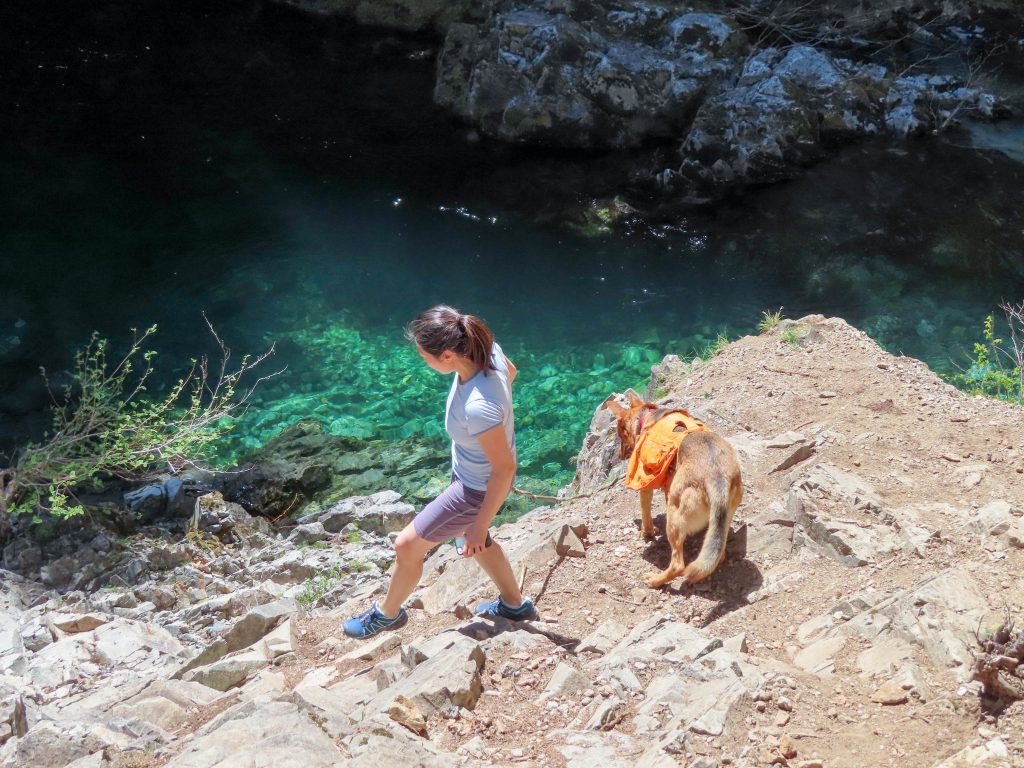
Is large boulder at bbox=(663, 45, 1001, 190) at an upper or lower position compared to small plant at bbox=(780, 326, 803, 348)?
upper

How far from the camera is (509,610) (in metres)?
4.87

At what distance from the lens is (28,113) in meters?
16.2

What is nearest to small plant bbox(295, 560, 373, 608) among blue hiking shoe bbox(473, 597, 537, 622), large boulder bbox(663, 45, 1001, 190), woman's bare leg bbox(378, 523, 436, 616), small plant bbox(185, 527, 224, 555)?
small plant bbox(185, 527, 224, 555)

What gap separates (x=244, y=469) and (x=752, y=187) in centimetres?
924

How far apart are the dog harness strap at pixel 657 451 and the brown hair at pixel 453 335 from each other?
1.46 meters

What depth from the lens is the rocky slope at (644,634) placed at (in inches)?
139

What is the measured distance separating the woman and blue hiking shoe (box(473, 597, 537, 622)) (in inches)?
6.9

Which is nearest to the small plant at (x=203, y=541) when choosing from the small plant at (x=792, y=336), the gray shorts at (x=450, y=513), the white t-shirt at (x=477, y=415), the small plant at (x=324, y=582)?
the small plant at (x=324, y=582)

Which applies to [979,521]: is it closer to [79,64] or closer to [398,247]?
[398,247]

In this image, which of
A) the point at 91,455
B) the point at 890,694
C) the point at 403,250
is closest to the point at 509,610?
the point at 890,694

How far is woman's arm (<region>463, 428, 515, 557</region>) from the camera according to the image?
4.05m

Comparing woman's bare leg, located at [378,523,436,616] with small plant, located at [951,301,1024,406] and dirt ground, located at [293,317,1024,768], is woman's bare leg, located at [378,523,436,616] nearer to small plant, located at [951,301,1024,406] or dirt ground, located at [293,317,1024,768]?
dirt ground, located at [293,317,1024,768]

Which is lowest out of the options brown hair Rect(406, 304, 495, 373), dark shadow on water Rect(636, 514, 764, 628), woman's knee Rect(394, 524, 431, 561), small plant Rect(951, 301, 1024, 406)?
small plant Rect(951, 301, 1024, 406)

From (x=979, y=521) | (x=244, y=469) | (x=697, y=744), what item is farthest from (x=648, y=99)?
(x=697, y=744)
